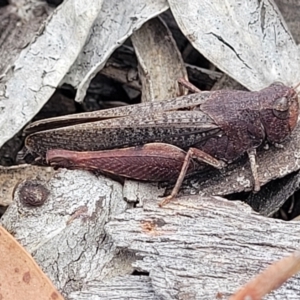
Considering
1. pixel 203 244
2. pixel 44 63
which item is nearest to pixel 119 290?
pixel 203 244

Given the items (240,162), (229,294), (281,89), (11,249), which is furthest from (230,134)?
(11,249)

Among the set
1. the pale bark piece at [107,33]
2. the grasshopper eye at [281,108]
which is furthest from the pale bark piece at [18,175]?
the grasshopper eye at [281,108]

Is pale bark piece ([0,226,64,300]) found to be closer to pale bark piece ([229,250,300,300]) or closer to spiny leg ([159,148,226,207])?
spiny leg ([159,148,226,207])

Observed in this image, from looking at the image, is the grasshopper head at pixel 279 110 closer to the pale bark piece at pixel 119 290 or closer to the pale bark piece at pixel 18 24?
the pale bark piece at pixel 119 290

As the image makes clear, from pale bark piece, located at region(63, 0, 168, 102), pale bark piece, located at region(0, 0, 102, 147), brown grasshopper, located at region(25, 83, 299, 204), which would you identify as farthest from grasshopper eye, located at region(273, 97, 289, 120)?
pale bark piece, located at region(0, 0, 102, 147)

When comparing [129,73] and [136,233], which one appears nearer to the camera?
[136,233]

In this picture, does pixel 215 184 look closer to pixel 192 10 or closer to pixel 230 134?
pixel 230 134

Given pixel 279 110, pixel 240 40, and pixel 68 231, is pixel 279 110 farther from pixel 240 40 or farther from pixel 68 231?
pixel 68 231
